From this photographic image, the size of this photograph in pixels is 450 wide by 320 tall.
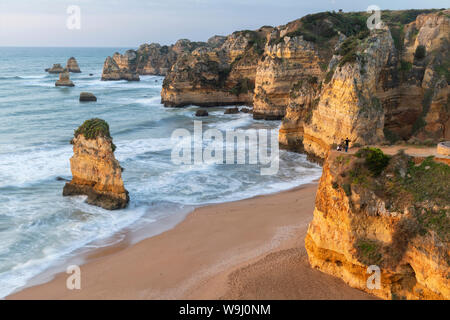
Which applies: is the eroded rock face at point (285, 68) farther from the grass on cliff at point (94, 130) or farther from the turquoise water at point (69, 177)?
the grass on cliff at point (94, 130)

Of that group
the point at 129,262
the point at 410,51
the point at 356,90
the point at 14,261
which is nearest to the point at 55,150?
the point at 14,261

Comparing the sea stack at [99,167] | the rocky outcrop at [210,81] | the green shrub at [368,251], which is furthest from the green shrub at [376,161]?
the rocky outcrop at [210,81]

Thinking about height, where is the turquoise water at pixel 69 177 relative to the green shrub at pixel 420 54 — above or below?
below

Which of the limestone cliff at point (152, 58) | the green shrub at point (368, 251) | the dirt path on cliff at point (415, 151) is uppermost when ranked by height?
the limestone cliff at point (152, 58)

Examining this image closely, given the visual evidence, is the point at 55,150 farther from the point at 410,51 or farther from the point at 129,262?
the point at 410,51

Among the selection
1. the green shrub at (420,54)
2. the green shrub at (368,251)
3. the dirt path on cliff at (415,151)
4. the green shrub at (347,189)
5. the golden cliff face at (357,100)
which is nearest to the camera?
the green shrub at (368,251)

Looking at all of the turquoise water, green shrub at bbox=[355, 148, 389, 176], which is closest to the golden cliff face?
the turquoise water

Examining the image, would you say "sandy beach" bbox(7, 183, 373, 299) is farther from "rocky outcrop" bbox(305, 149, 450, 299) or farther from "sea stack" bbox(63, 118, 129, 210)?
"sea stack" bbox(63, 118, 129, 210)
